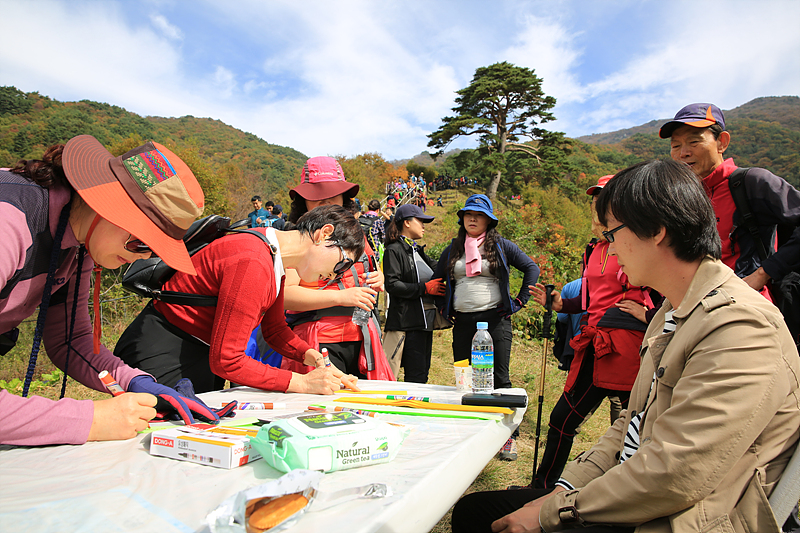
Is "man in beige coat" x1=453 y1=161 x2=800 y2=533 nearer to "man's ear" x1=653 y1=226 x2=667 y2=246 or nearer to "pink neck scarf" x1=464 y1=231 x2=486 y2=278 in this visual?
"man's ear" x1=653 y1=226 x2=667 y2=246

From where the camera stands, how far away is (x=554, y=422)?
9.37ft

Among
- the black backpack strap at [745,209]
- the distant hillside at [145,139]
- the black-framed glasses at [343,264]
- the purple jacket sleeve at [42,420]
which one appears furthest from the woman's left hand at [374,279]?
the distant hillside at [145,139]

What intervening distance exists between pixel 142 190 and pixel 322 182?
79.0 inches

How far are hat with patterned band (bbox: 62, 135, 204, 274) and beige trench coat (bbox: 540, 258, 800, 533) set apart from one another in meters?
1.57

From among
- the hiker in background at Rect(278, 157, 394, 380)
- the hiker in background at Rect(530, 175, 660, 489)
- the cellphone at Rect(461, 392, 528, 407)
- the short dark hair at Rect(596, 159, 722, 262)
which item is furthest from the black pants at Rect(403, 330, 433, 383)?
the short dark hair at Rect(596, 159, 722, 262)

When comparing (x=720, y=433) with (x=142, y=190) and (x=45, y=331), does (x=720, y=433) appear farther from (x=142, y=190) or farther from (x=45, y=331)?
(x=45, y=331)

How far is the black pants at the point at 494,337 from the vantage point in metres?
3.92

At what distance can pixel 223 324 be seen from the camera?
2006 millimetres

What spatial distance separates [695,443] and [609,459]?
59 centimetres

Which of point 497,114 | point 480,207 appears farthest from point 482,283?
point 497,114

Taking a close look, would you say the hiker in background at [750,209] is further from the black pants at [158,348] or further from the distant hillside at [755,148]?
the distant hillside at [755,148]

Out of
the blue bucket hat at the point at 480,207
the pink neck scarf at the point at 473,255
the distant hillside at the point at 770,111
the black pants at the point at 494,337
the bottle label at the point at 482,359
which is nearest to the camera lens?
the bottle label at the point at 482,359

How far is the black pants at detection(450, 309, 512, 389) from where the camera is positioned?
3.92 metres

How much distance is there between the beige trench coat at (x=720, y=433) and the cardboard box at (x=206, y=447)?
1013 millimetres
